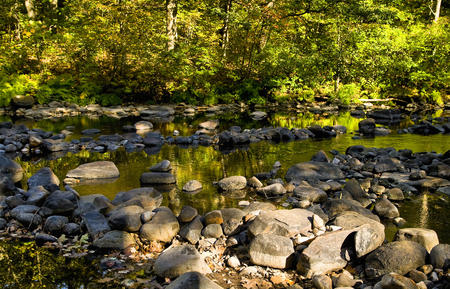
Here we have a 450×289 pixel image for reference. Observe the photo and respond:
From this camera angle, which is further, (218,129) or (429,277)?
(218,129)

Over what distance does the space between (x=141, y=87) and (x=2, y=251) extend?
14.6 meters

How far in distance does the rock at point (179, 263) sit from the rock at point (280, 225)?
2.27 feet

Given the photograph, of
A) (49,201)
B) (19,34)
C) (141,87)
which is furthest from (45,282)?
(19,34)

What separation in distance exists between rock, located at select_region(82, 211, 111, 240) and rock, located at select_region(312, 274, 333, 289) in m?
2.32

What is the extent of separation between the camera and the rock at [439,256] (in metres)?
3.23

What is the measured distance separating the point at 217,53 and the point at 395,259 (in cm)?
1727

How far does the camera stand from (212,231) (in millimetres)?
4141

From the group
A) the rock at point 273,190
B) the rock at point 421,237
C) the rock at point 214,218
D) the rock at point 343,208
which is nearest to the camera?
the rock at point 421,237

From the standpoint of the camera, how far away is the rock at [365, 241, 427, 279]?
3270 millimetres

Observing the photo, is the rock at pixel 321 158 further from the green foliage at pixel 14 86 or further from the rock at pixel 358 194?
the green foliage at pixel 14 86

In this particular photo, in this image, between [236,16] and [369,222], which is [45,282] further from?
[236,16]

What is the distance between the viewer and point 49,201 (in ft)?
15.5

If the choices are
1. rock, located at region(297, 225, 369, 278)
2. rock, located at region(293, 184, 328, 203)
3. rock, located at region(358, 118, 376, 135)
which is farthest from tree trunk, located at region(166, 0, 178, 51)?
rock, located at region(297, 225, 369, 278)

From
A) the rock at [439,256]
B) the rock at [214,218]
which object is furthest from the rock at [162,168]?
the rock at [439,256]
